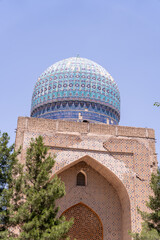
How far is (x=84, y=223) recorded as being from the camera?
30.5 feet

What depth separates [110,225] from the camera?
9.30 m

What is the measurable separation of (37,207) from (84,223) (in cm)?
292

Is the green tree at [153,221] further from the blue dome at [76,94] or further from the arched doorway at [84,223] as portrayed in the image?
the blue dome at [76,94]

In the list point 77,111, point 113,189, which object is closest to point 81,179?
point 113,189

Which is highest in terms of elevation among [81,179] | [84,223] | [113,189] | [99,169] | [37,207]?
[99,169]

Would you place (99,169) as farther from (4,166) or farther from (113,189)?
(4,166)

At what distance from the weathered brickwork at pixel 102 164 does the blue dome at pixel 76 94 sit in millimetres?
4178

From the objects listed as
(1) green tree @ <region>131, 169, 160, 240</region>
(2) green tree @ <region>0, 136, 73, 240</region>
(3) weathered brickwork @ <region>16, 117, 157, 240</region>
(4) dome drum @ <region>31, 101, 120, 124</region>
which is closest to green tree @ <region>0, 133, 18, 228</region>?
(2) green tree @ <region>0, 136, 73, 240</region>

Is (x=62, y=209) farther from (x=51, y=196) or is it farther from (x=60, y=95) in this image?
(x=60, y=95)

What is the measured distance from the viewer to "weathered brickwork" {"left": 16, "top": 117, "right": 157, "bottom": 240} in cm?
918

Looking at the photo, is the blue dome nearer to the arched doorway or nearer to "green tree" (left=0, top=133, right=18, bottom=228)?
the arched doorway

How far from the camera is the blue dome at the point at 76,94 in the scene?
45.8ft

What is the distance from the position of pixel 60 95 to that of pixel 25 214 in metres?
7.98

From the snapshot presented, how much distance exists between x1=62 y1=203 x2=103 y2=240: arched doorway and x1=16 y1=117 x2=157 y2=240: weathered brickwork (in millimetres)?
133
